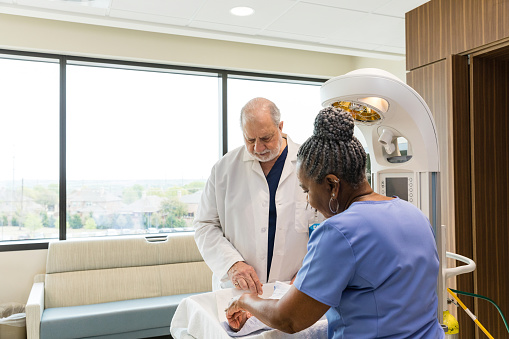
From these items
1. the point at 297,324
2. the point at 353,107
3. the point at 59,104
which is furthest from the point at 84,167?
the point at 297,324

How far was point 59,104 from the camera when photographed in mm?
3922

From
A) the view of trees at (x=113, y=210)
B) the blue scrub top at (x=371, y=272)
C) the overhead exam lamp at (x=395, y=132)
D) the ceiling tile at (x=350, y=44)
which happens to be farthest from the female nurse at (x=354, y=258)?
the view of trees at (x=113, y=210)

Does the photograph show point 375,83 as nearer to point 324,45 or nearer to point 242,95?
point 324,45

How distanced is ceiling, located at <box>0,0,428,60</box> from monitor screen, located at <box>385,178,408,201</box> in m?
1.95

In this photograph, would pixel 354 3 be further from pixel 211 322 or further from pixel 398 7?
pixel 211 322

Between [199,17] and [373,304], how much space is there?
9.76 ft

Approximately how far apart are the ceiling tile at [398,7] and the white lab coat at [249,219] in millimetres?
1784

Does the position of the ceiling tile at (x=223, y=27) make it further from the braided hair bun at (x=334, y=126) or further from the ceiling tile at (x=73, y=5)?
the braided hair bun at (x=334, y=126)

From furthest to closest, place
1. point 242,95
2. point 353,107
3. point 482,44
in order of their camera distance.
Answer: point 242,95 < point 482,44 < point 353,107

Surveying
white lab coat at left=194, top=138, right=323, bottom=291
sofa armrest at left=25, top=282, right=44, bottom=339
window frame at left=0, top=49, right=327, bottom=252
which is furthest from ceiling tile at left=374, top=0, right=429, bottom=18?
sofa armrest at left=25, top=282, right=44, bottom=339

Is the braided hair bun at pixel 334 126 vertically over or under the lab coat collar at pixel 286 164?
over

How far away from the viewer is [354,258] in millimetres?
899

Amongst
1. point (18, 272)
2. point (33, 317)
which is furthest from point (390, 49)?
point (18, 272)

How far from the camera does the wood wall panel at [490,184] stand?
2330 millimetres
